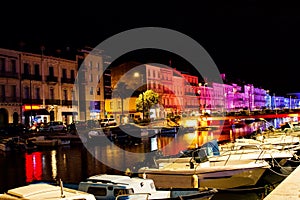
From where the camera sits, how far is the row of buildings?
2271 inches

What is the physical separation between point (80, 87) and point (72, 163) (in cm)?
4213

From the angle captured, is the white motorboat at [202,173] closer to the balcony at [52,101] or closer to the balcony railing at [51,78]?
the balcony at [52,101]

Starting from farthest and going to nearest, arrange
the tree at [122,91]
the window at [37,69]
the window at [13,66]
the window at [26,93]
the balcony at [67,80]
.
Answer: the tree at [122,91]
the balcony at [67,80]
the window at [37,69]
the window at [26,93]
the window at [13,66]

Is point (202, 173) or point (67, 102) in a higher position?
point (67, 102)

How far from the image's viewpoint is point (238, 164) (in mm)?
20219

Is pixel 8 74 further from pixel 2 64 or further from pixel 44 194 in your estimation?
pixel 44 194

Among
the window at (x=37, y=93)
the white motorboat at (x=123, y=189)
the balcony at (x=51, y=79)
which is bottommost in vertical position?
the white motorboat at (x=123, y=189)

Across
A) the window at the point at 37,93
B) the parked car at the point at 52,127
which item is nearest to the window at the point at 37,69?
the window at the point at 37,93

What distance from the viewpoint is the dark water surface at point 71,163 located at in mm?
24938

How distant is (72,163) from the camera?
3103 centimetres

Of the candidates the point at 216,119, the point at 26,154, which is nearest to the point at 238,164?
the point at 26,154

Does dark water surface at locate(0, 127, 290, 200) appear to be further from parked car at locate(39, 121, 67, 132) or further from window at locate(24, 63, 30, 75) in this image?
window at locate(24, 63, 30, 75)

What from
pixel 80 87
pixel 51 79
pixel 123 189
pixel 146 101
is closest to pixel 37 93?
pixel 51 79

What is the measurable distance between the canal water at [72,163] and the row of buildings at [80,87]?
726 inches
